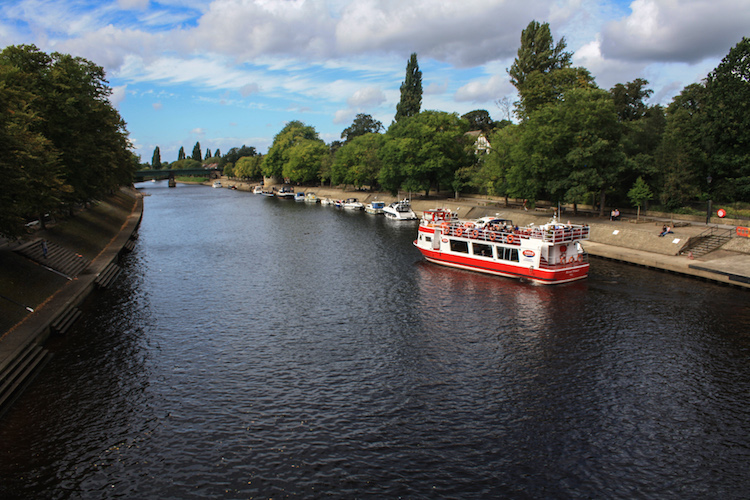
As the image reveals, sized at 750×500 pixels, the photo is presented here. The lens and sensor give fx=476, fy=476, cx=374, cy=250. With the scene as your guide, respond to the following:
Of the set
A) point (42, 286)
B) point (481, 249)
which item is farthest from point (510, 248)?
point (42, 286)

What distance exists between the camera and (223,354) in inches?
1156

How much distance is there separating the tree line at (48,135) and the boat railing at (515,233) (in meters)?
37.1

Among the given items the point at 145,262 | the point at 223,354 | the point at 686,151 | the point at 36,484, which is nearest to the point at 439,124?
the point at 686,151

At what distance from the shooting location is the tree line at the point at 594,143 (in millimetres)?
58344

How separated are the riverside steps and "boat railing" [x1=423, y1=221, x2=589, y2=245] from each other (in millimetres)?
35066

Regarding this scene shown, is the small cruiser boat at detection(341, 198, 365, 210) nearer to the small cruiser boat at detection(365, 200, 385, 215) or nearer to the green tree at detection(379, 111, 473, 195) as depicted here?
the small cruiser boat at detection(365, 200, 385, 215)

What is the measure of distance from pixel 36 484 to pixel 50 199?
2862cm

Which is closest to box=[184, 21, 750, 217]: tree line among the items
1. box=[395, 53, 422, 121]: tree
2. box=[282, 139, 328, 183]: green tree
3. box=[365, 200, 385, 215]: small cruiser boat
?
box=[365, 200, 385, 215]: small cruiser boat

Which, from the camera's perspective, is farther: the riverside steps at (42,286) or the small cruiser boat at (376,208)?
the small cruiser boat at (376,208)

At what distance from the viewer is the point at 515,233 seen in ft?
155

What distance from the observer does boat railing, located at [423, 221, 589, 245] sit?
44.4 m

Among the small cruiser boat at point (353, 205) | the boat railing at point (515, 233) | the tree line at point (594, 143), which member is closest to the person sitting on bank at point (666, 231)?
the tree line at point (594, 143)

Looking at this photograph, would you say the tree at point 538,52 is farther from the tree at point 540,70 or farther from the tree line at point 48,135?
the tree line at point 48,135

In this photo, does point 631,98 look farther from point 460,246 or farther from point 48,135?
point 48,135
